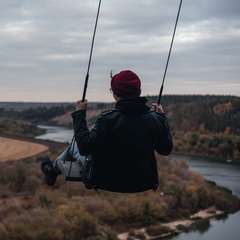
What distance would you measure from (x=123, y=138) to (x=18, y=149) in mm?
31647

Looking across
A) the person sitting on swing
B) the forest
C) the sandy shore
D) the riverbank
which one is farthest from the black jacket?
the forest

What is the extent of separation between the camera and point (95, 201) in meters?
20.5

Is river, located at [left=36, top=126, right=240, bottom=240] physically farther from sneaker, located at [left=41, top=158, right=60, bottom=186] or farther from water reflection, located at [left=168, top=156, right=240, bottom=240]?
sneaker, located at [left=41, top=158, right=60, bottom=186]

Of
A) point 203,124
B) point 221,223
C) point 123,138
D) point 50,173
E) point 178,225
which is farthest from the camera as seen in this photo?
point 203,124

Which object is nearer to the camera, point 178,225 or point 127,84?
point 127,84

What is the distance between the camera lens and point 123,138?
2316 mm

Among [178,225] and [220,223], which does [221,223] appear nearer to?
[220,223]

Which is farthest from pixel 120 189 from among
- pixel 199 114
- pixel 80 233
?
pixel 199 114

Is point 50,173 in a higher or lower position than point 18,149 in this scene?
higher

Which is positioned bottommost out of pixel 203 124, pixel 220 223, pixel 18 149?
pixel 220 223

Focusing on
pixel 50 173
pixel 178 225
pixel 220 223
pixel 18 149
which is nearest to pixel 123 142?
pixel 50 173

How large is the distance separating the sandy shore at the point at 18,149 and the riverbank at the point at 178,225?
11.3 metres

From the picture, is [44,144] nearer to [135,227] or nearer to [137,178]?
[135,227]

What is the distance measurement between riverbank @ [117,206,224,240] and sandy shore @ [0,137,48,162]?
11343 mm
